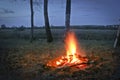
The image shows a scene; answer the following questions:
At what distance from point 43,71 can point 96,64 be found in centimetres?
363

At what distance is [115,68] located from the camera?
19.9 metres

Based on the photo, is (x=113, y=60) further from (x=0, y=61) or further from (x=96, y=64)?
(x=0, y=61)

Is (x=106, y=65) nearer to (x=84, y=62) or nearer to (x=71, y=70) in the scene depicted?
(x=84, y=62)

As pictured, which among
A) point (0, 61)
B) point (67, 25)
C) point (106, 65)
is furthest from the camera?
point (67, 25)

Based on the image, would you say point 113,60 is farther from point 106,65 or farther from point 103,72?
point 103,72

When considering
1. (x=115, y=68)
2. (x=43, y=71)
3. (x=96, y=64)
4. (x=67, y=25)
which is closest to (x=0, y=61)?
(x=43, y=71)

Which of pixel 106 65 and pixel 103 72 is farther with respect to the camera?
pixel 106 65

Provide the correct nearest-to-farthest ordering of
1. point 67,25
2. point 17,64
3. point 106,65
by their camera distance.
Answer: point 106,65
point 17,64
point 67,25

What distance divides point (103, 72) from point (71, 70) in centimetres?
196

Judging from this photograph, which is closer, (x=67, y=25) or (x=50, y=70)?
(x=50, y=70)

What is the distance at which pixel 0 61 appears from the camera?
961 inches

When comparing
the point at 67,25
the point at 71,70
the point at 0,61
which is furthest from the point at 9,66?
the point at 67,25

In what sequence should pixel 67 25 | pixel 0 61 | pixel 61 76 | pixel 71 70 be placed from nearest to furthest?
pixel 61 76, pixel 71 70, pixel 0 61, pixel 67 25

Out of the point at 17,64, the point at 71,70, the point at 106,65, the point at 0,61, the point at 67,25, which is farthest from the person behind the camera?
the point at 67,25
